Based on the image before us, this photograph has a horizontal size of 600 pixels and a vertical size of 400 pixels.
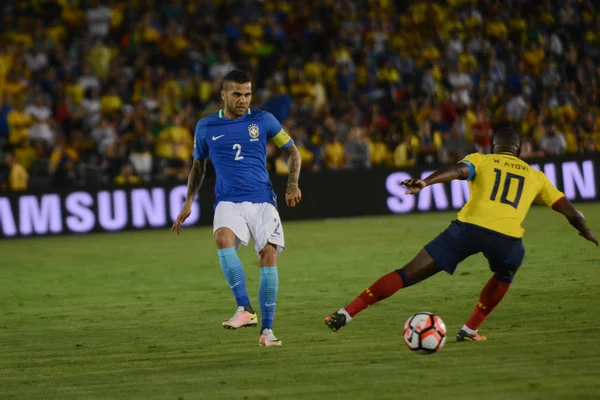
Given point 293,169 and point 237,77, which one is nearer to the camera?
point 237,77

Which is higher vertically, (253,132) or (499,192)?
(253,132)

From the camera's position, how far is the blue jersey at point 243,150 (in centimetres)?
921

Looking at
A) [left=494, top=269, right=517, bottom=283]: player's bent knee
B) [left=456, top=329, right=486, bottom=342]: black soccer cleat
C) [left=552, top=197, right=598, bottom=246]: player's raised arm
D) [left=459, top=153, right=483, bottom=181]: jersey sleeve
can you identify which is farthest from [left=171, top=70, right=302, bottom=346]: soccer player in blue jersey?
[left=552, top=197, right=598, bottom=246]: player's raised arm

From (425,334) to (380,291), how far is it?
2.49 feet

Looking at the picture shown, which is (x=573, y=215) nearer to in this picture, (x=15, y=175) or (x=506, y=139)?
(x=506, y=139)

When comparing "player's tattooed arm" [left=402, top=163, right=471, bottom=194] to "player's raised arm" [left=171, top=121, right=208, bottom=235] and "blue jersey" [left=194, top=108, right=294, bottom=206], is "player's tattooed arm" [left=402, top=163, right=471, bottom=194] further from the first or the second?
"player's raised arm" [left=171, top=121, right=208, bottom=235]

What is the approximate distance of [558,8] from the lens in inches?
1150

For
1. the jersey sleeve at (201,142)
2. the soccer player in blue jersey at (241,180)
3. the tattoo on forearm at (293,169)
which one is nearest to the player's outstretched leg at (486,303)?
the soccer player in blue jersey at (241,180)

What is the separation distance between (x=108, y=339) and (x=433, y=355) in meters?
2.98

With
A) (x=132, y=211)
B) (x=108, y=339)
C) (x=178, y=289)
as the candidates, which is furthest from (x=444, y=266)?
(x=132, y=211)

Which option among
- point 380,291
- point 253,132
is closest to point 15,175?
point 253,132

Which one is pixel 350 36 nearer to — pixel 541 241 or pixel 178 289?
pixel 541 241

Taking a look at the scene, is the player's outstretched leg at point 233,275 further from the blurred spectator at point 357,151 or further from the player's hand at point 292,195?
the blurred spectator at point 357,151

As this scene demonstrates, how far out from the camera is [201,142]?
30.9 feet
